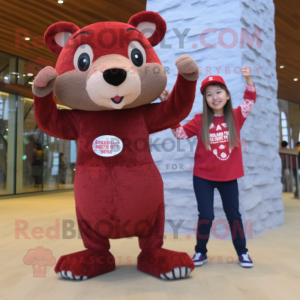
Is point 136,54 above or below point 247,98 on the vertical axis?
above

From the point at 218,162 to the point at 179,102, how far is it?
1.63 feet

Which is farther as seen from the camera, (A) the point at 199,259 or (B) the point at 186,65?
(A) the point at 199,259

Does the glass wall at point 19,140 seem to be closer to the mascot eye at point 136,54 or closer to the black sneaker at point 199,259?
the mascot eye at point 136,54

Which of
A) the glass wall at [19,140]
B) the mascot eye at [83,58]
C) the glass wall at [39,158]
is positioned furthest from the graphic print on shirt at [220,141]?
the glass wall at [39,158]

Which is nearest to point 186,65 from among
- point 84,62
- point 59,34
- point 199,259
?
point 84,62

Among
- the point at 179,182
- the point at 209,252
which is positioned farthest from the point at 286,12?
the point at 209,252

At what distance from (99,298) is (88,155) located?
633 millimetres

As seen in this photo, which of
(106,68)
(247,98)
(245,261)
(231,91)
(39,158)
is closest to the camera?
(106,68)

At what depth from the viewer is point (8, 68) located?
6.36m

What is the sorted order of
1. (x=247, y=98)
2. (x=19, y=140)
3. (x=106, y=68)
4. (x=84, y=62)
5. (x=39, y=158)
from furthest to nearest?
(x=39, y=158), (x=19, y=140), (x=247, y=98), (x=84, y=62), (x=106, y=68)

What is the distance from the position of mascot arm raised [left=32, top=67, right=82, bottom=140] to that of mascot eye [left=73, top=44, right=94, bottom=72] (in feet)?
0.40

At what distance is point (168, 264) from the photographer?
4.67 feet

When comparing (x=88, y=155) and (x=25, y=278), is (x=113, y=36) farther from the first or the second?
(x=25, y=278)

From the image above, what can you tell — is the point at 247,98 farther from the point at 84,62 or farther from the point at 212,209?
the point at 84,62
